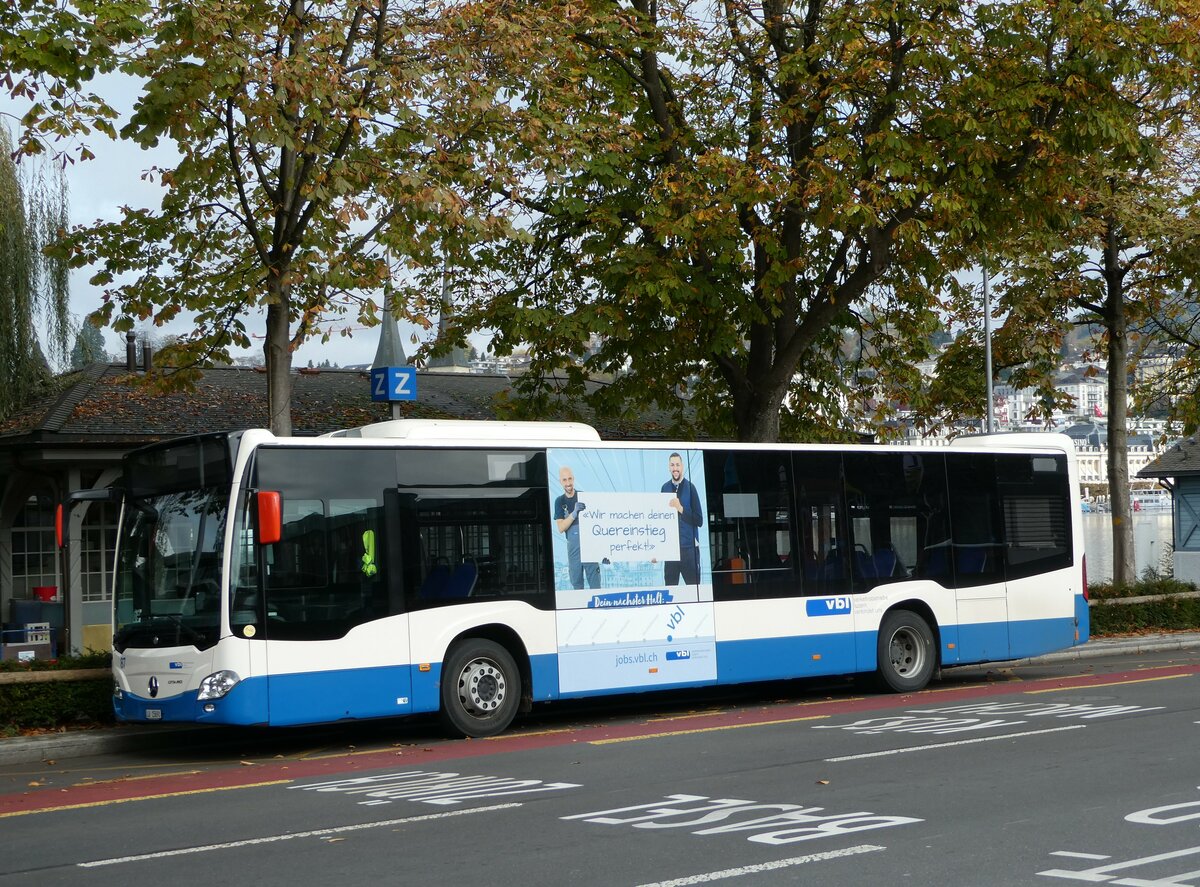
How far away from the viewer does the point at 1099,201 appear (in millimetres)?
25438

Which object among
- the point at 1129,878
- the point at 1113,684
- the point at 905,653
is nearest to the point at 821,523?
the point at 905,653

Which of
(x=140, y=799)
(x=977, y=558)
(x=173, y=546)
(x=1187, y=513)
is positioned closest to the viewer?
(x=140, y=799)

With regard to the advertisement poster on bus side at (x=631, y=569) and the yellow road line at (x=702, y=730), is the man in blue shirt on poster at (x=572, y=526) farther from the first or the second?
the yellow road line at (x=702, y=730)

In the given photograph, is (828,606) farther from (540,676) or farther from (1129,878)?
(1129,878)

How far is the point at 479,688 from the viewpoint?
1448 cm

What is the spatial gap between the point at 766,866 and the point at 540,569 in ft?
25.1

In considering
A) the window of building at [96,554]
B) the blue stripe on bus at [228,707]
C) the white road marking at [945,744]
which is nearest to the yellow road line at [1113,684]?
the white road marking at [945,744]

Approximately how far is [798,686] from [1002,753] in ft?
25.2

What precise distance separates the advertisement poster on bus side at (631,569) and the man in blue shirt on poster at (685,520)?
0.01 m

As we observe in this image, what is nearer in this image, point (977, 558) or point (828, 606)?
point (828, 606)

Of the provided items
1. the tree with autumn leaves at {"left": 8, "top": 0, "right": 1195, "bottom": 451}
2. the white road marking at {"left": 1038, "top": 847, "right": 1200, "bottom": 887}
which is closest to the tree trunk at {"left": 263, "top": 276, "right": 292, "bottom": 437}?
the tree with autumn leaves at {"left": 8, "top": 0, "right": 1195, "bottom": 451}

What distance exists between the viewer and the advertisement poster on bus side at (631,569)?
15188 millimetres

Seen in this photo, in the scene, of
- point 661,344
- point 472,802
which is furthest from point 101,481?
point 472,802

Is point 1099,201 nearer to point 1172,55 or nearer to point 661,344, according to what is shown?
point 1172,55
